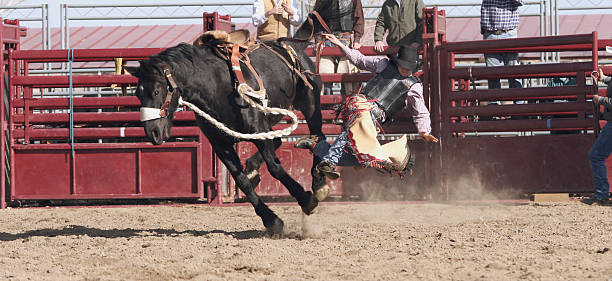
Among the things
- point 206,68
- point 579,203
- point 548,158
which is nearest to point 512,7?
point 548,158

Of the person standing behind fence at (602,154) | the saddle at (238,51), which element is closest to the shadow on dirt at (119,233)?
the saddle at (238,51)

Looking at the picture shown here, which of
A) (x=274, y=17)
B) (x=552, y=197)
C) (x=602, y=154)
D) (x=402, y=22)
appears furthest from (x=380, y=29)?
(x=602, y=154)

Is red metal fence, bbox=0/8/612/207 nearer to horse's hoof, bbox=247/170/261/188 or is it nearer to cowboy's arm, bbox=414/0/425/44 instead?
cowboy's arm, bbox=414/0/425/44

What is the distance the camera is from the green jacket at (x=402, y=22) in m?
8.88

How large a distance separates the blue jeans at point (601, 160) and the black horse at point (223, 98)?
324 centimetres

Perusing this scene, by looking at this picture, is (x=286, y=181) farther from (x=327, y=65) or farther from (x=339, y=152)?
(x=327, y=65)

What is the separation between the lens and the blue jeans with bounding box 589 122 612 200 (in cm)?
802

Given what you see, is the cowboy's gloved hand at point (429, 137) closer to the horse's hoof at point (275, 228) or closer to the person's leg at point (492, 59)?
the horse's hoof at point (275, 228)

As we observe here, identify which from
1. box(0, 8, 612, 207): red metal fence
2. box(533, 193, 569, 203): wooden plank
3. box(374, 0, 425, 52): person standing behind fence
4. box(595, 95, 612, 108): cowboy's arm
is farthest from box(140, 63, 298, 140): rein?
box(595, 95, 612, 108): cowboy's arm

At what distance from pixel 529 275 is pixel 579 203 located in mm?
4058

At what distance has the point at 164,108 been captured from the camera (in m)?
5.73

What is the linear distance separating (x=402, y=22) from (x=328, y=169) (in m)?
3.34

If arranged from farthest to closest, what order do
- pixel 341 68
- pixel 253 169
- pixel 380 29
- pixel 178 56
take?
pixel 341 68 → pixel 380 29 → pixel 253 169 → pixel 178 56

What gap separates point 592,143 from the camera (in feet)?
27.8
